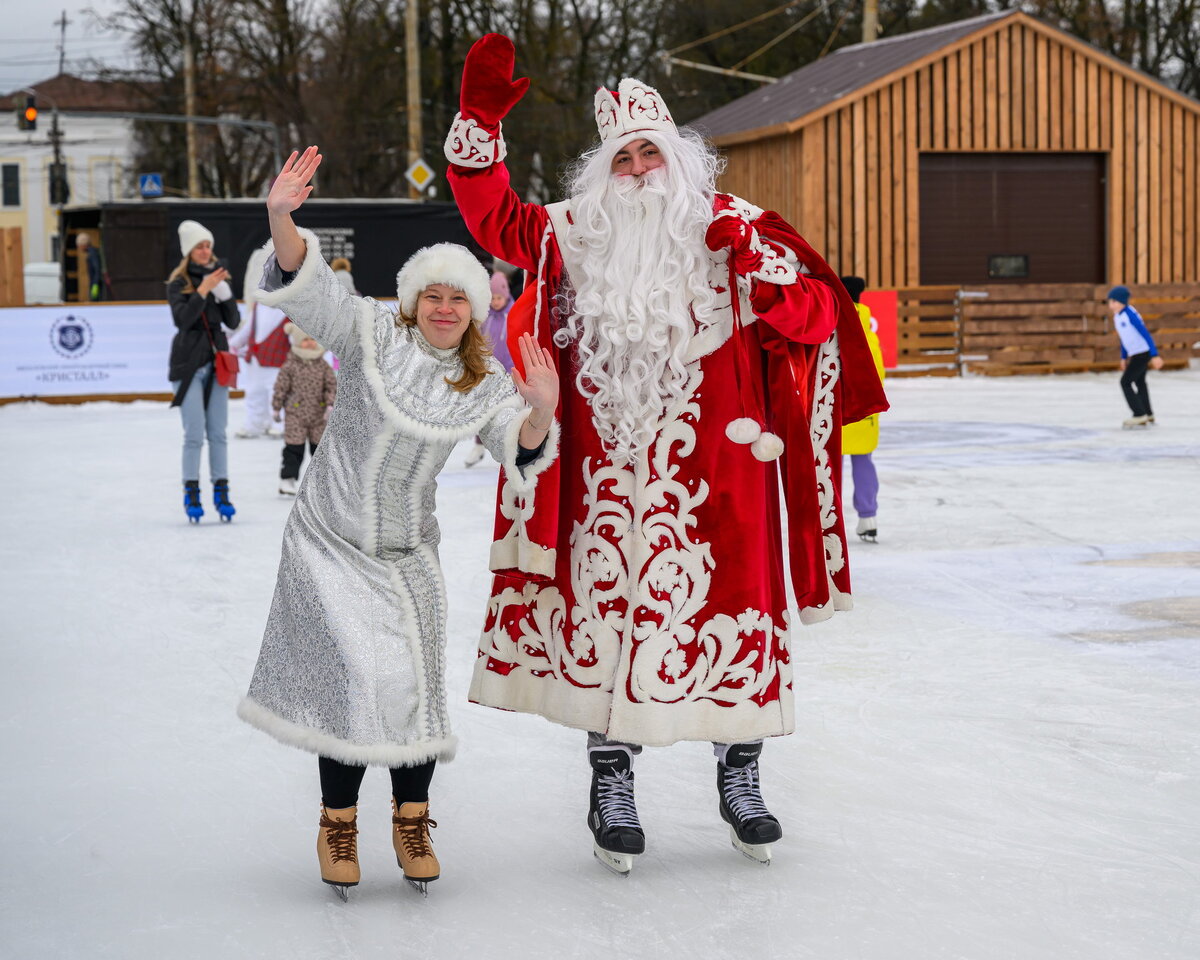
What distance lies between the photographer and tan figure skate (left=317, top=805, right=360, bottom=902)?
3340 mm

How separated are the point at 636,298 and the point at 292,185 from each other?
2.54 ft

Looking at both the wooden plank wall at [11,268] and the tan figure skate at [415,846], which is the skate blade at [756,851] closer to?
the tan figure skate at [415,846]

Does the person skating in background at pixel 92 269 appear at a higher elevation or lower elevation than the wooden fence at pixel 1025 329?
higher

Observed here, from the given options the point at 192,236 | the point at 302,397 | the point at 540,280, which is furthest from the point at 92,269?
the point at 540,280

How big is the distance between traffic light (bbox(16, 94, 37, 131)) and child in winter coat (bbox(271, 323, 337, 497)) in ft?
61.3

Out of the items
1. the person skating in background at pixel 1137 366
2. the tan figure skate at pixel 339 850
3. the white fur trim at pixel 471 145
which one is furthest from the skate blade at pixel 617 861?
the person skating in background at pixel 1137 366

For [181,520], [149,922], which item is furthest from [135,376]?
[149,922]

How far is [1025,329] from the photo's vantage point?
67.5ft

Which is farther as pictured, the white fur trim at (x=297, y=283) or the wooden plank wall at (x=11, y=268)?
the wooden plank wall at (x=11, y=268)

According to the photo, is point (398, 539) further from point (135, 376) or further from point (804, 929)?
point (135, 376)

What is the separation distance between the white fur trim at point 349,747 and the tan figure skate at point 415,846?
0.17m

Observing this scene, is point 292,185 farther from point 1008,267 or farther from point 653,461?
point 1008,267

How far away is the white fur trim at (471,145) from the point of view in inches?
136

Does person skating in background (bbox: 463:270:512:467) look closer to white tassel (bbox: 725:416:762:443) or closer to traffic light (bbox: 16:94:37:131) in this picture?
white tassel (bbox: 725:416:762:443)
